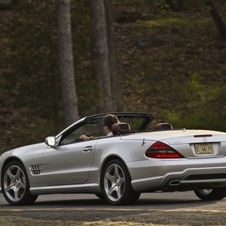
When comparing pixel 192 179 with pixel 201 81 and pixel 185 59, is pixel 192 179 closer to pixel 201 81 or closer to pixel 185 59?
pixel 201 81

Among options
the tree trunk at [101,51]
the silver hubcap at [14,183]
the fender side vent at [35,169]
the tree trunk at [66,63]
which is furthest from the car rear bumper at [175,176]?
the tree trunk at [101,51]

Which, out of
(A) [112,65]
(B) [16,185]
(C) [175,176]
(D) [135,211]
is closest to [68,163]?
(B) [16,185]

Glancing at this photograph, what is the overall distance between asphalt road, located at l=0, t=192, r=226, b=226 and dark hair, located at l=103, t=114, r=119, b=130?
3.76 ft

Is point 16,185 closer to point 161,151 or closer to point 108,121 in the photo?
point 108,121

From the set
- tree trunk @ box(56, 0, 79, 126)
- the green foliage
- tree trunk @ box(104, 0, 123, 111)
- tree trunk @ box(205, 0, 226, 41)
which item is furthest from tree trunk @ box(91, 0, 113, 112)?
tree trunk @ box(205, 0, 226, 41)

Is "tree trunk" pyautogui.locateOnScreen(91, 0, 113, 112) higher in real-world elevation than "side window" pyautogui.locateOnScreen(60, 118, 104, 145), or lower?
higher

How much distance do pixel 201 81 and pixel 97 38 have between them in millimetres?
9838

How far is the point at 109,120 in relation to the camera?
14.3m

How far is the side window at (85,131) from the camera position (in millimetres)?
14547

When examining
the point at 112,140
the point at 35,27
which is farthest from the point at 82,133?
the point at 35,27

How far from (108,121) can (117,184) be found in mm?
1220

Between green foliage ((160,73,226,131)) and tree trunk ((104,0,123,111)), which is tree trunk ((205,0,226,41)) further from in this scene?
tree trunk ((104,0,123,111))

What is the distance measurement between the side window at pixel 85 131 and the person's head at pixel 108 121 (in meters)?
0.27

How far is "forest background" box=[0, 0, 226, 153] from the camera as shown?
2981 cm
